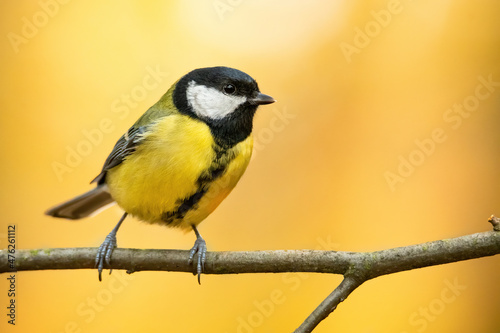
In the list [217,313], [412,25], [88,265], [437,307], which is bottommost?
[217,313]

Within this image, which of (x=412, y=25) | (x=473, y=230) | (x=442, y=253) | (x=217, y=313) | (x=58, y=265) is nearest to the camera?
(x=442, y=253)

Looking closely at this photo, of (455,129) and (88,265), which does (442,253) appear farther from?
(455,129)

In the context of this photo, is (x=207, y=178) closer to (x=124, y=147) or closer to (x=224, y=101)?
(x=224, y=101)

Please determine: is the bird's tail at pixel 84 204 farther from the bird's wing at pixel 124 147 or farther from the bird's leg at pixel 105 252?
the bird's leg at pixel 105 252

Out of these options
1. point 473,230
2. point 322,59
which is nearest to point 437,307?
point 473,230

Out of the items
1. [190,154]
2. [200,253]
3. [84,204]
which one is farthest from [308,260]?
[84,204]

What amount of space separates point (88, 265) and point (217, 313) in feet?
3.06

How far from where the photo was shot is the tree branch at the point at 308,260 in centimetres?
134

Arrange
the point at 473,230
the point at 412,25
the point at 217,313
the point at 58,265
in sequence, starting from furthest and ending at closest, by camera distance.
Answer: the point at 412,25 < the point at 473,230 < the point at 217,313 < the point at 58,265

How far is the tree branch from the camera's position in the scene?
4.38ft

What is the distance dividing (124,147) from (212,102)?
41cm

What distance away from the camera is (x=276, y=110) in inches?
102

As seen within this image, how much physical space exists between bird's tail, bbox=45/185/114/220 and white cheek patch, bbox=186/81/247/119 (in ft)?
1.94

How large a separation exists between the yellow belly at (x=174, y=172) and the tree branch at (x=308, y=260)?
8.9 inches
